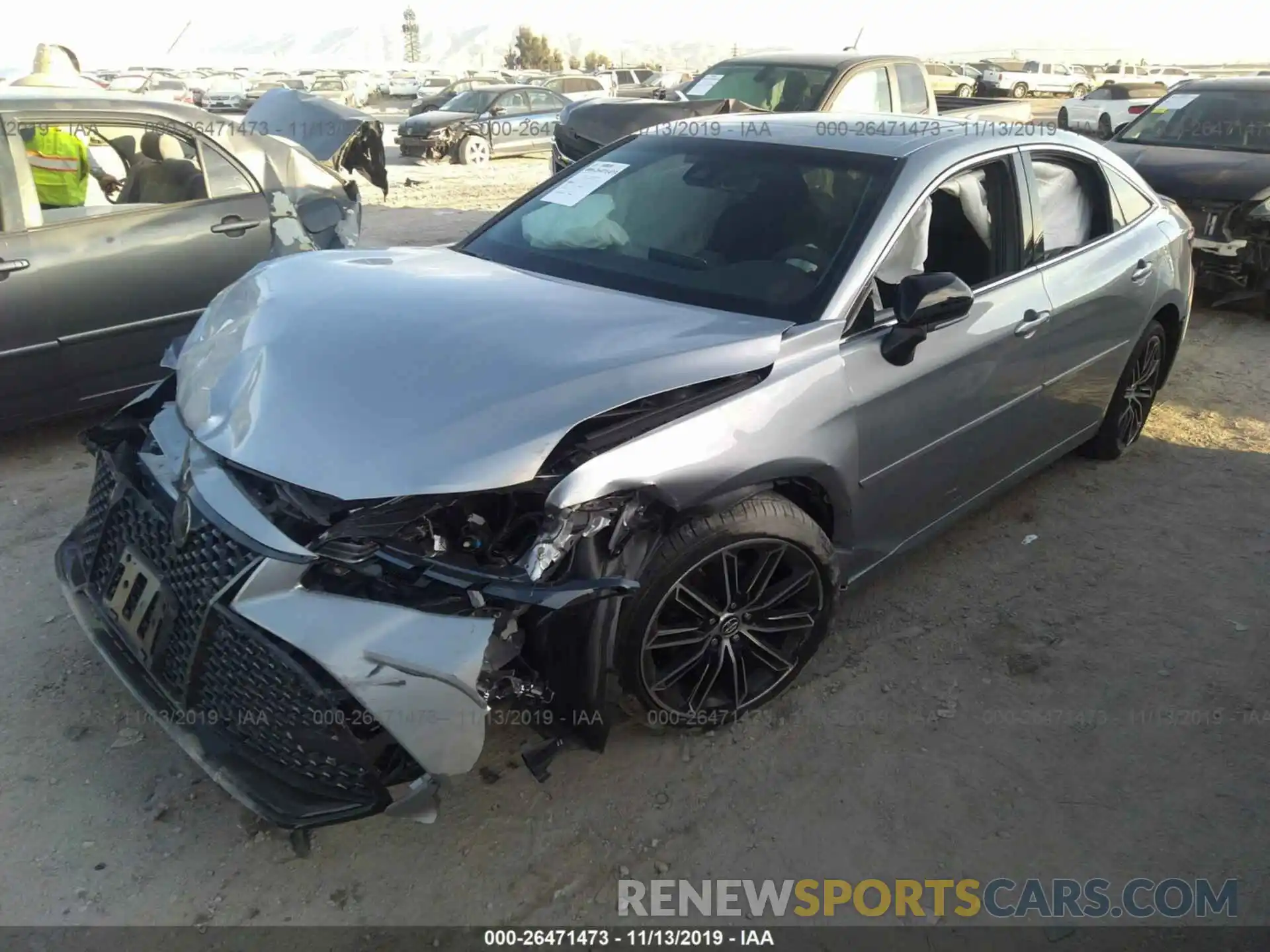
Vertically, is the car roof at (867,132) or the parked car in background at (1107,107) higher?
the car roof at (867,132)

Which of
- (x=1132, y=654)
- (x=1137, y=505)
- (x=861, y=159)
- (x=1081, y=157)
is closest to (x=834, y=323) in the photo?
(x=861, y=159)

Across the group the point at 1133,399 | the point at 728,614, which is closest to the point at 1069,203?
the point at 1133,399

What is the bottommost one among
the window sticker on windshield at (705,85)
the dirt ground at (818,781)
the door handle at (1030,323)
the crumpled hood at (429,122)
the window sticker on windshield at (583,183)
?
the dirt ground at (818,781)

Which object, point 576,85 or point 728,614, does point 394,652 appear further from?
point 576,85

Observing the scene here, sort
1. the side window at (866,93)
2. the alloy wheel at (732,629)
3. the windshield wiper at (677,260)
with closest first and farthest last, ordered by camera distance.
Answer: the alloy wheel at (732,629) < the windshield wiper at (677,260) < the side window at (866,93)

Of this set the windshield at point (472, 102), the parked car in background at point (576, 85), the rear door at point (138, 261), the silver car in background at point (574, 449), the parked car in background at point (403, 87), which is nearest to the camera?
the silver car in background at point (574, 449)

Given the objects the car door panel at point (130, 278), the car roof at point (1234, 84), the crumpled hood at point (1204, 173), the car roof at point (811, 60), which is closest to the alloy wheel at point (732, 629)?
the car door panel at point (130, 278)

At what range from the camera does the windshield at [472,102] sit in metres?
18.0

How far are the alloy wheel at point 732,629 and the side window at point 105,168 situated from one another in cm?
360

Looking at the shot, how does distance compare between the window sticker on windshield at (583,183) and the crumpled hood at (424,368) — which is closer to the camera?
the crumpled hood at (424,368)

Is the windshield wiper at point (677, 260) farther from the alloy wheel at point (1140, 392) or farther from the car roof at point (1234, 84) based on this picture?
the car roof at point (1234, 84)

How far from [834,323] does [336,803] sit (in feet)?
6.02

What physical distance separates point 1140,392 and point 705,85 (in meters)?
5.71

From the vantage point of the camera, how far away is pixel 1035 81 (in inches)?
1391
